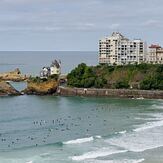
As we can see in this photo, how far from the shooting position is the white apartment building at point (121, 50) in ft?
318

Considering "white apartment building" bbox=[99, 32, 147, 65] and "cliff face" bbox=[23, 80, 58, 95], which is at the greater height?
"white apartment building" bbox=[99, 32, 147, 65]

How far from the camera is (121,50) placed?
318ft

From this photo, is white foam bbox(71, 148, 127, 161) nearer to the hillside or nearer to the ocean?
the ocean

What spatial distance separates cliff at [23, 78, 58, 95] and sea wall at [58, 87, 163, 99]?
1174 millimetres

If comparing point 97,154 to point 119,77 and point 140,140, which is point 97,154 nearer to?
point 140,140

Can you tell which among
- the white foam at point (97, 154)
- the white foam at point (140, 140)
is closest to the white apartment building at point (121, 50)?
the white foam at point (140, 140)

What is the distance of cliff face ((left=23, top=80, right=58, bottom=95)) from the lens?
73375mm

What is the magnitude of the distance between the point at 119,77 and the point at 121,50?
69.6ft

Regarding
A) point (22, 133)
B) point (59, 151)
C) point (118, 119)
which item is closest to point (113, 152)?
point (59, 151)

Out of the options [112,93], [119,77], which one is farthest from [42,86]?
[119,77]

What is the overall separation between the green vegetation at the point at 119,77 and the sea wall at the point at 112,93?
160 centimetres

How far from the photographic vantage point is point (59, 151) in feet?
115

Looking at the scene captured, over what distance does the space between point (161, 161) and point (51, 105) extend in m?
30.8

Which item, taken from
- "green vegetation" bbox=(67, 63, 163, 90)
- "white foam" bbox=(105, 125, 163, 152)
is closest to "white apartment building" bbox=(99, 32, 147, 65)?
"green vegetation" bbox=(67, 63, 163, 90)
